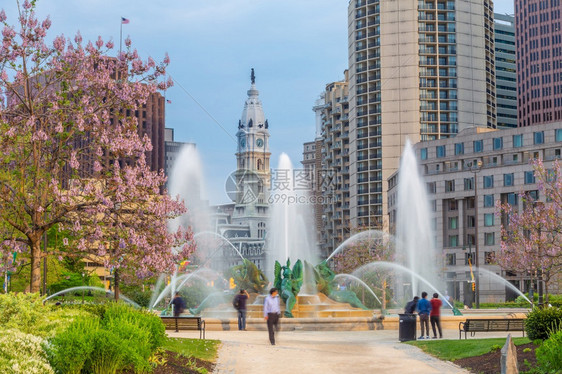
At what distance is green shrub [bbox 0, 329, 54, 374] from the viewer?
523 inches

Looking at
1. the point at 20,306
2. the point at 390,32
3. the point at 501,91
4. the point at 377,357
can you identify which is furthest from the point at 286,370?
the point at 501,91

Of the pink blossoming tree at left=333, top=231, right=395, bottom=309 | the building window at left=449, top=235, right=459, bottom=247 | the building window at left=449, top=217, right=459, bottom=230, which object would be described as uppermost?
the building window at left=449, top=217, right=459, bottom=230

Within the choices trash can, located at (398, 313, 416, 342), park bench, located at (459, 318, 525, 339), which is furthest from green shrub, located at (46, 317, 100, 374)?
park bench, located at (459, 318, 525, 339)

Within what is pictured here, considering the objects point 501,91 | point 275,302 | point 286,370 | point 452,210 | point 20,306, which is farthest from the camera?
point 501,91

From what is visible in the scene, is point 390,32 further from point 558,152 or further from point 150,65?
point 150,65

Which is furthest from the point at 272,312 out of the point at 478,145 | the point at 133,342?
the point at 478,145

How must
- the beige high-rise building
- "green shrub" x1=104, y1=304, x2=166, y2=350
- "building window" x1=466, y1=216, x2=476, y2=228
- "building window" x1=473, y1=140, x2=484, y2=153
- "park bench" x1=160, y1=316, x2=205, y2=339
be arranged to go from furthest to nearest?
the beige high-rise building, "building window" x1=466, y1=216, x2=476, y2=228, "building window" x1=473, y1=140, x2=484, y2=153, "park bench" x1=160, y1=316, x2=205, y2=339, "green shrub" x1=104, y1=304, x2=166, y2=350

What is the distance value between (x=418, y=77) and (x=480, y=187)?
32334 mm

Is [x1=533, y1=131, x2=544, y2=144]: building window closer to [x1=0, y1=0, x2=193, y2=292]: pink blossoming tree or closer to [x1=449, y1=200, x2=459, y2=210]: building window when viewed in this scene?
[x1=449, y1=200, x2=459, y2=210]: building window

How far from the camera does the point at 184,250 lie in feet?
80.4

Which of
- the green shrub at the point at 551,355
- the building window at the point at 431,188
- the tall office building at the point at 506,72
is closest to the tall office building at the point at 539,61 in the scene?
the tall office building at the point at 506,72

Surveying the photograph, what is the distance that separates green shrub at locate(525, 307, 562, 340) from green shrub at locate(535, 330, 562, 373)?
3.33 m

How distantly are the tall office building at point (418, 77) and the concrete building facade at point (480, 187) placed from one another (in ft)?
67.2

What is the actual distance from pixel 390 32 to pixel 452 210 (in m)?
37.8
